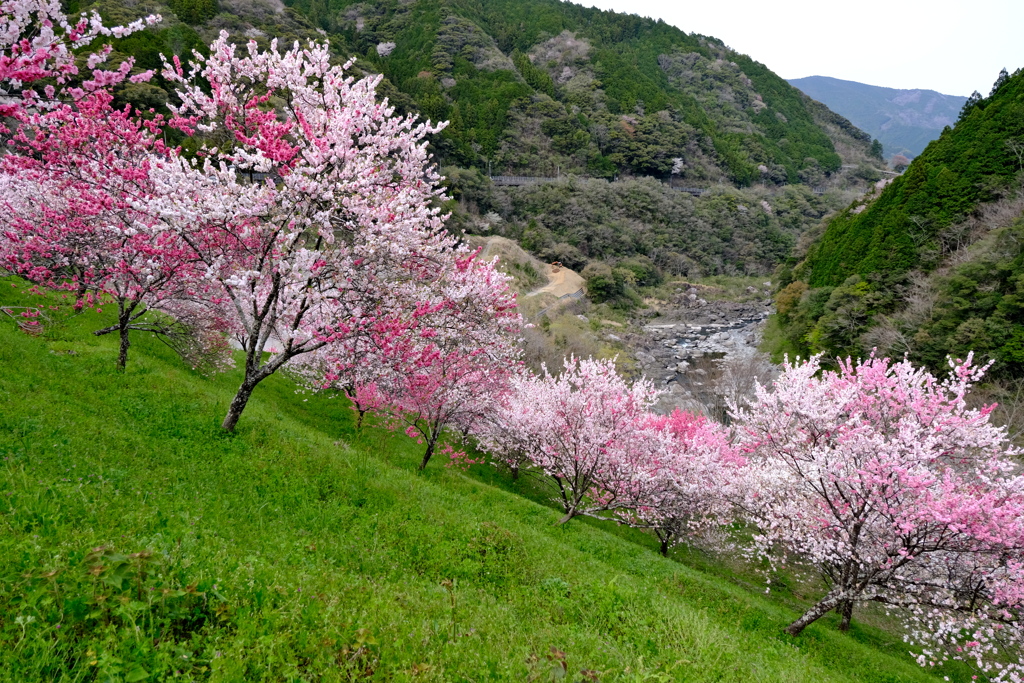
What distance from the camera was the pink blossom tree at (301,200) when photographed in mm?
7520

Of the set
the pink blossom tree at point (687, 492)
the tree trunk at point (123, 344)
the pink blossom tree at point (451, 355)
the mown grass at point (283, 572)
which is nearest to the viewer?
the mown grass at point (283, 572)

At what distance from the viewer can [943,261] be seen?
109 feet

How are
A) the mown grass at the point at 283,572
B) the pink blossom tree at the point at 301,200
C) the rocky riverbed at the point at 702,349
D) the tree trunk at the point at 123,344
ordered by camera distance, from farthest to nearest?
the rocky riverbed at the point at 702,349, the tree trunk at the point at 123,344, the pink blossom tree at the point at 301,200, the mown grass at the point at 283,572

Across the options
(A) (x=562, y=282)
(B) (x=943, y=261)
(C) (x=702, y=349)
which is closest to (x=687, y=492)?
(B) (x=943, y=261)

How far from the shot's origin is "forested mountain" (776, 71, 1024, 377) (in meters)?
26.1

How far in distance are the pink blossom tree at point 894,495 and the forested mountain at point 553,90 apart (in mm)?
75432

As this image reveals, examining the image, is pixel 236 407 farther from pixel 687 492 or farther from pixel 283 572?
pixel 687 492

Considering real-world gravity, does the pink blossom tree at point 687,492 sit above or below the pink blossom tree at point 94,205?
below

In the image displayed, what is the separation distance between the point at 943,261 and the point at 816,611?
36298 mm

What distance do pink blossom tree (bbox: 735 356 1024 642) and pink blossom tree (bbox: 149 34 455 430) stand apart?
10626mm

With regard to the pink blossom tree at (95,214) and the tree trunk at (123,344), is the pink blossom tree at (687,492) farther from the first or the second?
the tree trunk at (123,344)

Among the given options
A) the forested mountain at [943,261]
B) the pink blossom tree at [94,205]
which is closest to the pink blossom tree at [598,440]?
the pink blossom tree at [94,205]

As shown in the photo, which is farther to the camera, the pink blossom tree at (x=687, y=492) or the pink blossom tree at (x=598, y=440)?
the pink blossom tree at (x=687, y=492)

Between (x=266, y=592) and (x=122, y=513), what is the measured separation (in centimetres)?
Answer: 235
